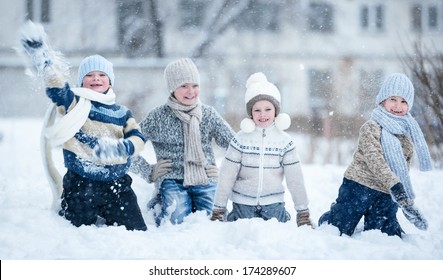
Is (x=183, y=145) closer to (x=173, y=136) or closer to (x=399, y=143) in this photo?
(x=173, y=136)

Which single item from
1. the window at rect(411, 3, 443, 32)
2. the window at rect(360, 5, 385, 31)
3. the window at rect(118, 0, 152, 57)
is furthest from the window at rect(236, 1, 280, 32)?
the window at rect(411, 3, 443, 32)

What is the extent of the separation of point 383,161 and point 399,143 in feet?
0.47

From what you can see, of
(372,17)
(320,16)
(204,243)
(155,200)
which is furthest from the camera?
(320,16)

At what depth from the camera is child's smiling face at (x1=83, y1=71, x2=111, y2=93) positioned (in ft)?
10.8

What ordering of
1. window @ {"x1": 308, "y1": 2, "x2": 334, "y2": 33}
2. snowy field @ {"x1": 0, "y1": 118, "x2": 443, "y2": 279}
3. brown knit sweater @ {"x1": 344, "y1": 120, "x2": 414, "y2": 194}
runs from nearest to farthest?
snowy field @ {"x1": 0, "y1": 118, "x2": 443, "y2": 279} → brown knit sweater @ {"x1": 344, "y1": 120, "x2": 414, "y2": 194} → window @ {"x1": 308, "y1": 2, "x2": 334, "y2": 33}

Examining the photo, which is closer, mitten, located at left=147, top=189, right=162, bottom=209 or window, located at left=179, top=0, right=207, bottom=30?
mitten, located at left=147, top=189, right=162, bottom=209

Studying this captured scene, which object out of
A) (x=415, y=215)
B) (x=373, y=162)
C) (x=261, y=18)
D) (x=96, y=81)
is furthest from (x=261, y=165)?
(x=261, y=18)

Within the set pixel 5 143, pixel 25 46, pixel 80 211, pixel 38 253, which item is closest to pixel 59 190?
pixel 80 211

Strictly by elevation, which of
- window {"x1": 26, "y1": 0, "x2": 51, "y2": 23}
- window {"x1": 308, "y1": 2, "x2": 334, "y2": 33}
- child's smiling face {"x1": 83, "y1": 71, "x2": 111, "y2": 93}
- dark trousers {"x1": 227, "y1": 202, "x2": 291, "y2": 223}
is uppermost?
window {"x1": 308, "y1": 2, "x2": 334, "y2": 33}

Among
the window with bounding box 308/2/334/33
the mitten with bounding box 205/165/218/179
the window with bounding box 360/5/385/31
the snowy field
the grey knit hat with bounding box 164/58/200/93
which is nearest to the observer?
the snowy field

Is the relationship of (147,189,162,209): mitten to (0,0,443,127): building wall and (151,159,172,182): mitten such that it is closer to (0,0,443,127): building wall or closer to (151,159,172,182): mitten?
(151,159,172,182): mitten

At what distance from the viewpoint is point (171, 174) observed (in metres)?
3.54

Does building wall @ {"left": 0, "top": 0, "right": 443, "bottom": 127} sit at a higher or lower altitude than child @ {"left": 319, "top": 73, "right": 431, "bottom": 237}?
higher

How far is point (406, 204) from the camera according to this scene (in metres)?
3.12
